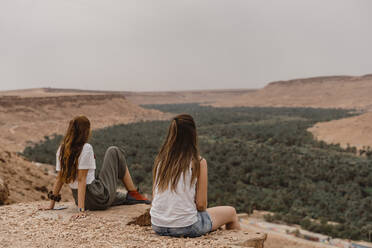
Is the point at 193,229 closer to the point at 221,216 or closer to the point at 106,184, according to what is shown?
the point at 221,216

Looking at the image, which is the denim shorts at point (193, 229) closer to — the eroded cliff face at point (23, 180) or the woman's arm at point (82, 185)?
the woman's arm at point (82, 185)

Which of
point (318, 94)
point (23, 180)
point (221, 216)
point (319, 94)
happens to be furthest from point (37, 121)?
point (318, 94)

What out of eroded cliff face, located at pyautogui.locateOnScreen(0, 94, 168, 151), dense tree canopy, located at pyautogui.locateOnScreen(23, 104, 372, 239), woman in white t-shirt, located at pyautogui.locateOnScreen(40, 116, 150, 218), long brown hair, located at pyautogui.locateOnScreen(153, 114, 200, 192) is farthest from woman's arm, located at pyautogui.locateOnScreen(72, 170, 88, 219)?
eroded cliff face, located at pyautogui.locateOnScreen(0, 94, 168, 151)

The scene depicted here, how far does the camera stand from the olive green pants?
16.0 feet

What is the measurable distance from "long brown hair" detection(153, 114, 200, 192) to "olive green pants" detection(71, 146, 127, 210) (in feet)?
4.73

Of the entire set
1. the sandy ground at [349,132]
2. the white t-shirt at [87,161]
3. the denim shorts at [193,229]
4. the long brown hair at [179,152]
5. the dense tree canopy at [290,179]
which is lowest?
the dense tree canopy at [290,179]

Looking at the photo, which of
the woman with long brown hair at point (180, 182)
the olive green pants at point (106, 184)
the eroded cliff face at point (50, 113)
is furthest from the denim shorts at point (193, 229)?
the eroded cliff face at point (50, 113)

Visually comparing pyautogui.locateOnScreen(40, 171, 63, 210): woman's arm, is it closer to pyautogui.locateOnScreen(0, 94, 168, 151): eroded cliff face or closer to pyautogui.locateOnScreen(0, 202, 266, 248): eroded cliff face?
pyautogui.locateOnScreen(0, 202, 266, 248): eroded cliff face

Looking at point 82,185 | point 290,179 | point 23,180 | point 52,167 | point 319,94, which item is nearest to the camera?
point 82,185

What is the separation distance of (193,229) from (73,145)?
2056mm

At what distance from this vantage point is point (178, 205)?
12.1 ft

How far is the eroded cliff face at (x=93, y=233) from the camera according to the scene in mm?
3793

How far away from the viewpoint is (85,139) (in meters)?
4.76

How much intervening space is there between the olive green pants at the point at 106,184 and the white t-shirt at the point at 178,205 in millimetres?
1372
